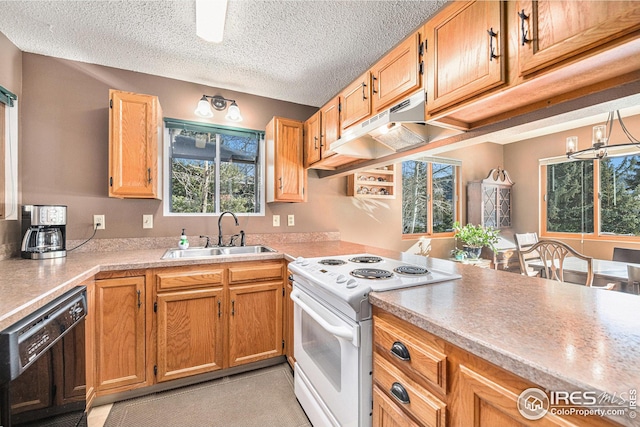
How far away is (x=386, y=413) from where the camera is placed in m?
1.03

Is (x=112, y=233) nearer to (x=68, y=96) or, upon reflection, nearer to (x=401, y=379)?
(x=68, y=96)

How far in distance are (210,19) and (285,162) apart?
1.24m

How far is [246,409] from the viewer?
1.74 metres

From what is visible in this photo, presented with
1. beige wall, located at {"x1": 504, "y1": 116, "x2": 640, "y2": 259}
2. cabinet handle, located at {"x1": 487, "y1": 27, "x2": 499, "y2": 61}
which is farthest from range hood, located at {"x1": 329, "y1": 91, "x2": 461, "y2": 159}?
beige wall, located at {"x1": 504, "y1": 116, "x2": 640, "y2": 259}

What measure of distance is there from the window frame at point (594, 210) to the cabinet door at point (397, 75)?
3247 mm

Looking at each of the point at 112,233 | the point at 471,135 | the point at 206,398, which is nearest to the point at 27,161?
the point at 112,233

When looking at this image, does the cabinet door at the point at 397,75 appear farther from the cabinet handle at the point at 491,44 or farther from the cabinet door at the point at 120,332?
the cabinet door at the point at 120,332

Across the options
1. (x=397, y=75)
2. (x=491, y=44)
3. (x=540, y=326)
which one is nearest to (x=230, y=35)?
(x=397, y=75)

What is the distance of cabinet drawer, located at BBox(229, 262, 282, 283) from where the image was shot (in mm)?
2035

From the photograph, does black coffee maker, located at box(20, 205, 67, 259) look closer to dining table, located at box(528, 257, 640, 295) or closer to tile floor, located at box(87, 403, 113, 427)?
tile floor, located at box(87, 403, 113, 427)

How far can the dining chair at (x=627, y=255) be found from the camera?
9.09 feet

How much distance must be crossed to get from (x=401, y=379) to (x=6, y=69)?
3129 millimetres

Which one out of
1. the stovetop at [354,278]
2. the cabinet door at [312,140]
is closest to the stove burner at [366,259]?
the stovetop at [354,278]

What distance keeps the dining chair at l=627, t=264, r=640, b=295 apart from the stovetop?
176 centimetres
